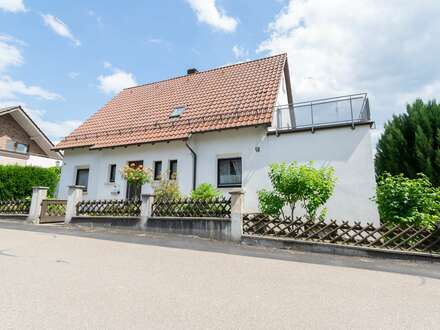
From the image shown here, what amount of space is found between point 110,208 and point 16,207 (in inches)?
223

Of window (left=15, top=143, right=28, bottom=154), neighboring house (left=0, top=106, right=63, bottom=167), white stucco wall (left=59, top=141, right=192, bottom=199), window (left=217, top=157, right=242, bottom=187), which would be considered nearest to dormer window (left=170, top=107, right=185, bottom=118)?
white stucco wall (left=59, top=141, right=192, bottom=199)

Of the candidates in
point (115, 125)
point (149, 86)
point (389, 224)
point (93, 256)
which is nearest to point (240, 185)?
point (389, 224)

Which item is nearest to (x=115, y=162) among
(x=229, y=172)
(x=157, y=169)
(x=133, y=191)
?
(x=133, y=191)

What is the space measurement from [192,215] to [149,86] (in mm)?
13616

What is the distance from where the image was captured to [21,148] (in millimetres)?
25266

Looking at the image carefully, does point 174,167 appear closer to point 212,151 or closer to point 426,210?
point 212,151

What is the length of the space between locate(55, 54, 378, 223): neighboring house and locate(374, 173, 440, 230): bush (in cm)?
209

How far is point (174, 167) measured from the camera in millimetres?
13422

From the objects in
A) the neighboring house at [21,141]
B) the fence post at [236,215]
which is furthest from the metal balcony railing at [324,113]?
the neighboring house at [21,141]

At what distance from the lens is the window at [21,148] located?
2480 cm

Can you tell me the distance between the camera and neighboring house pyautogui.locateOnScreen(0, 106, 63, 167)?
23.4 meters

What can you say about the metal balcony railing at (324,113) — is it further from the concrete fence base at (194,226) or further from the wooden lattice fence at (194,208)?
the concrete fence base at (194,226)

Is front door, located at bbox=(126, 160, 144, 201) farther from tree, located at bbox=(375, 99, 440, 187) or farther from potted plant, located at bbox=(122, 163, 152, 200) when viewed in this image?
tree, located at bbox=(375, 99, 440, 187)

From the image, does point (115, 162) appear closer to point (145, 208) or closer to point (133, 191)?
point (133, 191)
